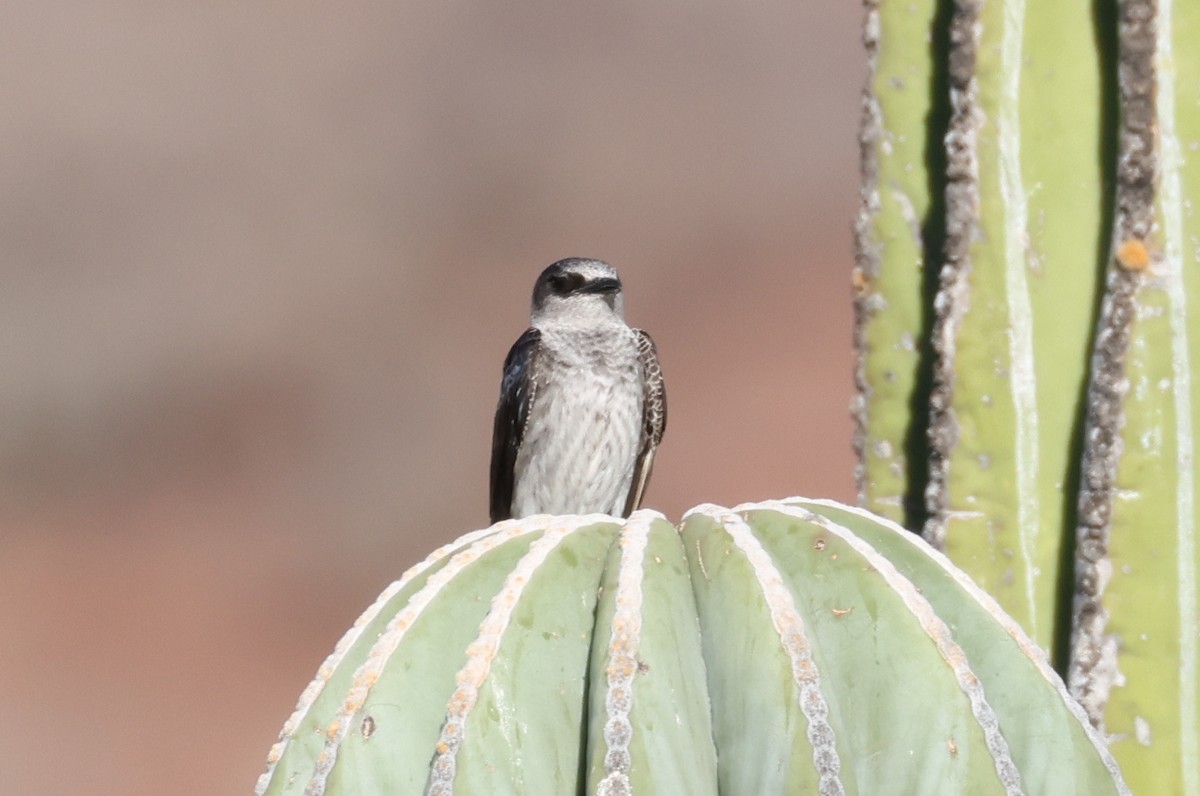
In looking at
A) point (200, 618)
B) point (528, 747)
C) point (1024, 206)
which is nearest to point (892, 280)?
point (1024, 206)

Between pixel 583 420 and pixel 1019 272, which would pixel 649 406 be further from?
pixel 1019 272

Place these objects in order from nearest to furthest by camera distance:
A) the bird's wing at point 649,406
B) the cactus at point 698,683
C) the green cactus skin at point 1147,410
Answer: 1. the cactus at point 698,683
2. the green cactus skin at point 1147,410
3. the bird's wing at point 649,406

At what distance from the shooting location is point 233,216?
656 inches

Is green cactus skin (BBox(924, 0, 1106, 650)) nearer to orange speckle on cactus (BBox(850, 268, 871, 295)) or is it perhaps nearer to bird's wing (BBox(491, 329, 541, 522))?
orange speckle on cactus (BBox(850, 268, 871, 295))

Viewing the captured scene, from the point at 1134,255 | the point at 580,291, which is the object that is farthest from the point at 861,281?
the point at 580,291

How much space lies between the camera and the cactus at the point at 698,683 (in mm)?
2355

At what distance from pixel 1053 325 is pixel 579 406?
2.88m

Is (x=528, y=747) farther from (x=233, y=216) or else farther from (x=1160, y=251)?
(x=233, y=216)

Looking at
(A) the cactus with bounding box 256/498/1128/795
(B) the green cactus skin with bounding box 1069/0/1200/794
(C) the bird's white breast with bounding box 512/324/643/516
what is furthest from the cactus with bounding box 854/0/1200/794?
(C) the bird's white breast with bounding box 512/324/643/516

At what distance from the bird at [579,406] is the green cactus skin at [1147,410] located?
3.07 meters

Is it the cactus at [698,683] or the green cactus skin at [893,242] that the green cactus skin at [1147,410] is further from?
the cactus at [698,683]

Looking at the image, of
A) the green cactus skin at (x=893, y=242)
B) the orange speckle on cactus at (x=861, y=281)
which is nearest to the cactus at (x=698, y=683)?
the green cactus skin at (x=893, y=242)

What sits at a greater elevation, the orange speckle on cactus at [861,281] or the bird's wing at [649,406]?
the orange speckle on cactus at [861,281]

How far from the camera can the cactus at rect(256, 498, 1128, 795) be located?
7.73 ft
